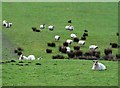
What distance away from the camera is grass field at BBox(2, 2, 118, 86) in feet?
64.1

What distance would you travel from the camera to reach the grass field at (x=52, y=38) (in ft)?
64.1

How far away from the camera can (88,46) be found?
3803 centimetres

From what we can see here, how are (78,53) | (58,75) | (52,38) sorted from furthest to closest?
(52,38), (78,53), (58,75)

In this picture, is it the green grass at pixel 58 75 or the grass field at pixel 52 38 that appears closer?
the green grass at pixel 58 75

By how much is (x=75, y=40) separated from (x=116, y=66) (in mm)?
16878

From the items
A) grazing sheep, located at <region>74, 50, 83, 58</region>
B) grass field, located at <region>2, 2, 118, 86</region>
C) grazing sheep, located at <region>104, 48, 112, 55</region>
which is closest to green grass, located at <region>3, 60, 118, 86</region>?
grass field, located at <region>2, 2, 118, 86</region>

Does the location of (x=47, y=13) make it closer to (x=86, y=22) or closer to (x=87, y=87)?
(x=86, y=22)

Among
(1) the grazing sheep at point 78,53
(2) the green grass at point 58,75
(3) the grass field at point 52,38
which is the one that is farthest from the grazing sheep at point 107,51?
(2) the green grass at point 58,75

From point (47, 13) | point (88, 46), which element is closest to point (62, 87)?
point (88, 46)

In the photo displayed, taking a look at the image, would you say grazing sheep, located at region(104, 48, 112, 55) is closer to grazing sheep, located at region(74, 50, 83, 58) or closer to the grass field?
the grass field

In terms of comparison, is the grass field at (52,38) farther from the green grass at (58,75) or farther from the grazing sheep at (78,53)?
the grazing sheep at (78,53)

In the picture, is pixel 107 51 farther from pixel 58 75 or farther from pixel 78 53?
pixel 58 75

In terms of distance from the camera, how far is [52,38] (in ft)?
134

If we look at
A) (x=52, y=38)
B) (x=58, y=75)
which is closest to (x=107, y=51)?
(x=52, y=38)
